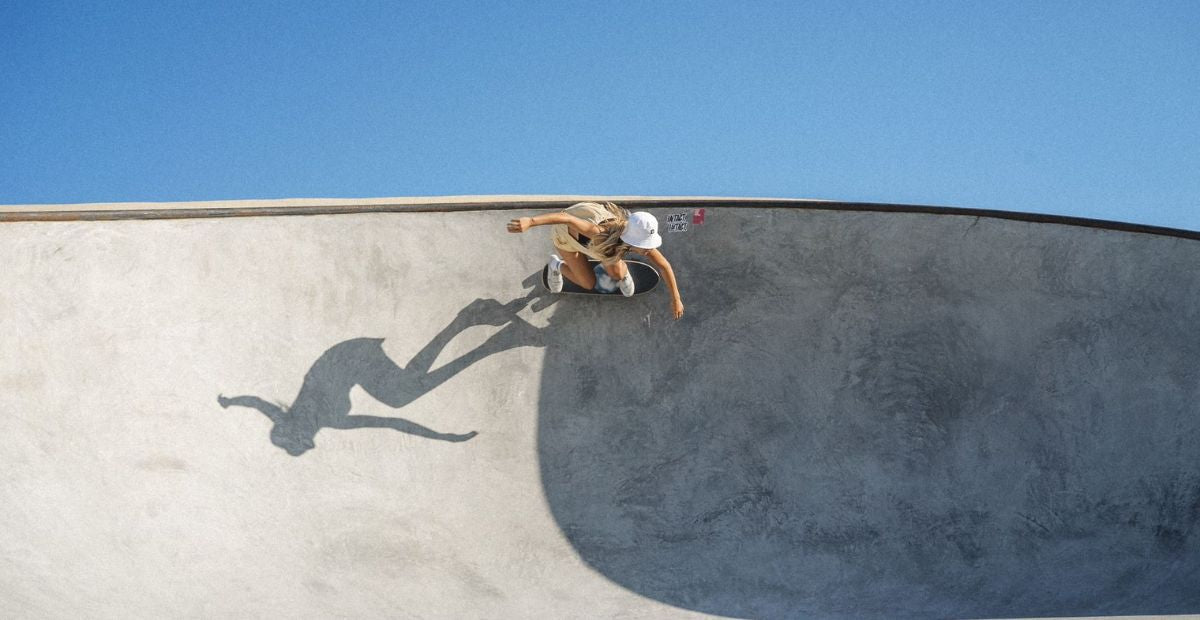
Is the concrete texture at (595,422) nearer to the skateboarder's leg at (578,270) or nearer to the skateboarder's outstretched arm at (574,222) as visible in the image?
the skateboarder's leg at (578,270)

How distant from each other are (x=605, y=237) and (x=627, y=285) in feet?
2.20

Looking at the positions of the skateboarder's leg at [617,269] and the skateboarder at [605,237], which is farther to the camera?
the skateboarder's leg at [617,269]

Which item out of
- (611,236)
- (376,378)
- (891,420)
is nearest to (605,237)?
(611,236)

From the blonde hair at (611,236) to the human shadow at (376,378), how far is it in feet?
3.51

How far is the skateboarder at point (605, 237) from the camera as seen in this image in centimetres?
495

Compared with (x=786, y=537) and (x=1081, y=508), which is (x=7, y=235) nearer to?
(x=786, y=537)

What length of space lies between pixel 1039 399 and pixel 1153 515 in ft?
3.89

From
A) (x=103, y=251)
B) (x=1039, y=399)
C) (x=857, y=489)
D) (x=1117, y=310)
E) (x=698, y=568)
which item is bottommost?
(x=698, y=568)

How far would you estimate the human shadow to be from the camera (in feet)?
18.8

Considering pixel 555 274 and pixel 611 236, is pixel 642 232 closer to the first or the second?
pixel 611 236

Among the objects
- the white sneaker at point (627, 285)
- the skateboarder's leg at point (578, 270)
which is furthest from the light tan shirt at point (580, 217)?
the white sneaker at point (627, 285)

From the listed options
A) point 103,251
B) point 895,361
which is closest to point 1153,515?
point 895,361

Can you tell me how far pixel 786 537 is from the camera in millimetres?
5582

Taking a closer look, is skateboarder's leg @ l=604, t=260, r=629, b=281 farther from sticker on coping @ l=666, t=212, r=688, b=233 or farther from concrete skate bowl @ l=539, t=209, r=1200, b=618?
sticker on coping @ l=666, t=212, r=688, b=233
